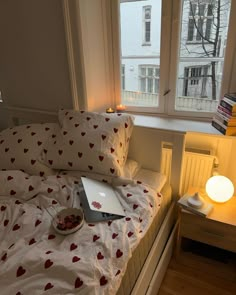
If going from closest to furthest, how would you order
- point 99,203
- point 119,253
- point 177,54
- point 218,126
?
point 119,253 < point 99,203 < point 218,126 < point 177,54

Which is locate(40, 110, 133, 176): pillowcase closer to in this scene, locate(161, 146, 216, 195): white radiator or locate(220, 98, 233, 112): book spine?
locate(161, 146, 216, 195): white radiator

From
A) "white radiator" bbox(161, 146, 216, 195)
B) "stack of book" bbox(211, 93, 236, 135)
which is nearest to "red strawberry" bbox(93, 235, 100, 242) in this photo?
"white radiator" bbox(161, 146, 216, 195)

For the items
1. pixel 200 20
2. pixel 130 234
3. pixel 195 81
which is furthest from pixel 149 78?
pixel 130 234

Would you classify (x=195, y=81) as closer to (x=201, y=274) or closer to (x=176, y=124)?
(x=176, y=124)

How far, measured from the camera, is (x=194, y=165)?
5.64 feet

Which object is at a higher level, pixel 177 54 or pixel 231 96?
pixel 177 54

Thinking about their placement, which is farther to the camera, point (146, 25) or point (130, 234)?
point (146, 25)

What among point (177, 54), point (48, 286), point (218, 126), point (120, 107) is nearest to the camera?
point (48, 286)

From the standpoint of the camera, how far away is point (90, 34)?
1664 millimetres

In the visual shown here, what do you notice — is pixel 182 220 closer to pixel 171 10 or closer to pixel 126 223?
pixel 126 223

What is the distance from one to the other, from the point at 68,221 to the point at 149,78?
1.22 metres

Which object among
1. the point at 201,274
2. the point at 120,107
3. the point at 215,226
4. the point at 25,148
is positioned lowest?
the point at 201,274

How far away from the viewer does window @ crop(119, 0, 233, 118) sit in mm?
1537

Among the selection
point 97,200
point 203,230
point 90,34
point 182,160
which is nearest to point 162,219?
point 203,230
